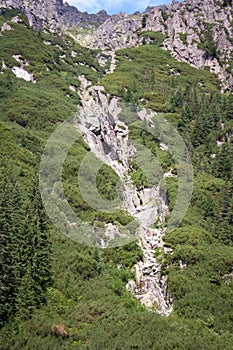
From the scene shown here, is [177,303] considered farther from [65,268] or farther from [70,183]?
[70,183]

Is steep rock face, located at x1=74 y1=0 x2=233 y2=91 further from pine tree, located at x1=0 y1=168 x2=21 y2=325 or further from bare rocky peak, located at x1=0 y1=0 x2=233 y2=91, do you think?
pine tree, located at x1=0 y1=168 x2=21 y2=325

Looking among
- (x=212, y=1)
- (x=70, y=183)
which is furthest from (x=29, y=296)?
(x=212, y=1)

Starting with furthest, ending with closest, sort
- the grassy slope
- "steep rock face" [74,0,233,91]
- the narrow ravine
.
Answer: "steep rock face" [74,0,233,91] < the narrow ravine < the grassy slope

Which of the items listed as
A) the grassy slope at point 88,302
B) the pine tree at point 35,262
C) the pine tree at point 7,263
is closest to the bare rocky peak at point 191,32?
the grassy slope at point 88,302

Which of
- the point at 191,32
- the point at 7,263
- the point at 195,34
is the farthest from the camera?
the point at 191,32

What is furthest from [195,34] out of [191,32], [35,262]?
[35,262]

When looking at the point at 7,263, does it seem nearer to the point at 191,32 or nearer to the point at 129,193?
the point at 129,193

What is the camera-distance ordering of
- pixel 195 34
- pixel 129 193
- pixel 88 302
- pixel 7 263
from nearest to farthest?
pixel 7 263 < pixel 88 302 < pixel 129 193 < pixel 195 34

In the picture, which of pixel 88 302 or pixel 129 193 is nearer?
pixel 88 302

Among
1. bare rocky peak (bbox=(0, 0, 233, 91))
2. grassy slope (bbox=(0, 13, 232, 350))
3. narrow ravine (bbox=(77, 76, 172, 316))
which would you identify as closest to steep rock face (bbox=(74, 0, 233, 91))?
bare rocky peak (bbox=(0, 0, 233, 91))
